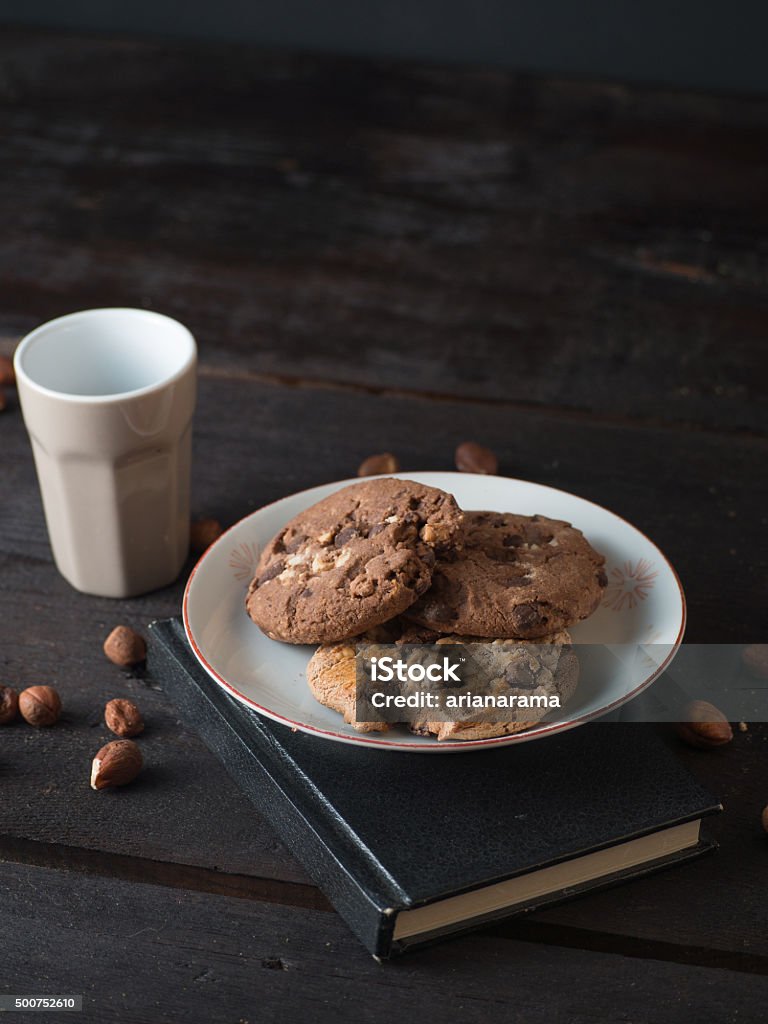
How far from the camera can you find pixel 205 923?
75 cm

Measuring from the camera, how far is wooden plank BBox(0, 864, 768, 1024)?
702 millimetres

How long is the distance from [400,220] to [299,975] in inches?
48.3

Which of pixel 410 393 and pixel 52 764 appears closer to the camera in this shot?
pixel 52 764

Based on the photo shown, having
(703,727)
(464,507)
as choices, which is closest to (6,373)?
(464,507)

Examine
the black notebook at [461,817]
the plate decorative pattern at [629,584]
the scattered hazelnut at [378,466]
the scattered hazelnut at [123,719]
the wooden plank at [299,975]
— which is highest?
the plate decorative pattern at [629,584]

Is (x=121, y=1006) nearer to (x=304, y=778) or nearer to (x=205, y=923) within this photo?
(x=205, y=923)

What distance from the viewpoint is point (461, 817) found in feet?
2.48

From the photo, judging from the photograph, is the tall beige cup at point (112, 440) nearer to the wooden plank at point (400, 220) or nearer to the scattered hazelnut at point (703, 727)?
the wooden plank at point (400, 220)

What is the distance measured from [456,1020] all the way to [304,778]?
18 cm

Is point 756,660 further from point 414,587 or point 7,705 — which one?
point 7,705

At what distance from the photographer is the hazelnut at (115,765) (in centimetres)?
83

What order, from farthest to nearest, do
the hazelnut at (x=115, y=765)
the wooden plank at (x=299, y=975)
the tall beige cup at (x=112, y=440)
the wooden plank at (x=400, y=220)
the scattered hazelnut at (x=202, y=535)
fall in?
the wooden plank at (x=400, y=220) < the scattered hazelnut at (x=202, y=535) < the tall beige cup at (x=112, y=440) < the hazelnut at (x=115, y=765) < the wooden plank at (x=299, y=975)

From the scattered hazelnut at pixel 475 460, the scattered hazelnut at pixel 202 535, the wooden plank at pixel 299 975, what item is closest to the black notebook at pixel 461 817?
the wooden plank at pixel 299 975

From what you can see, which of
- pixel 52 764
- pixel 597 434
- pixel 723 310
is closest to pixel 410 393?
pixel 597 434
